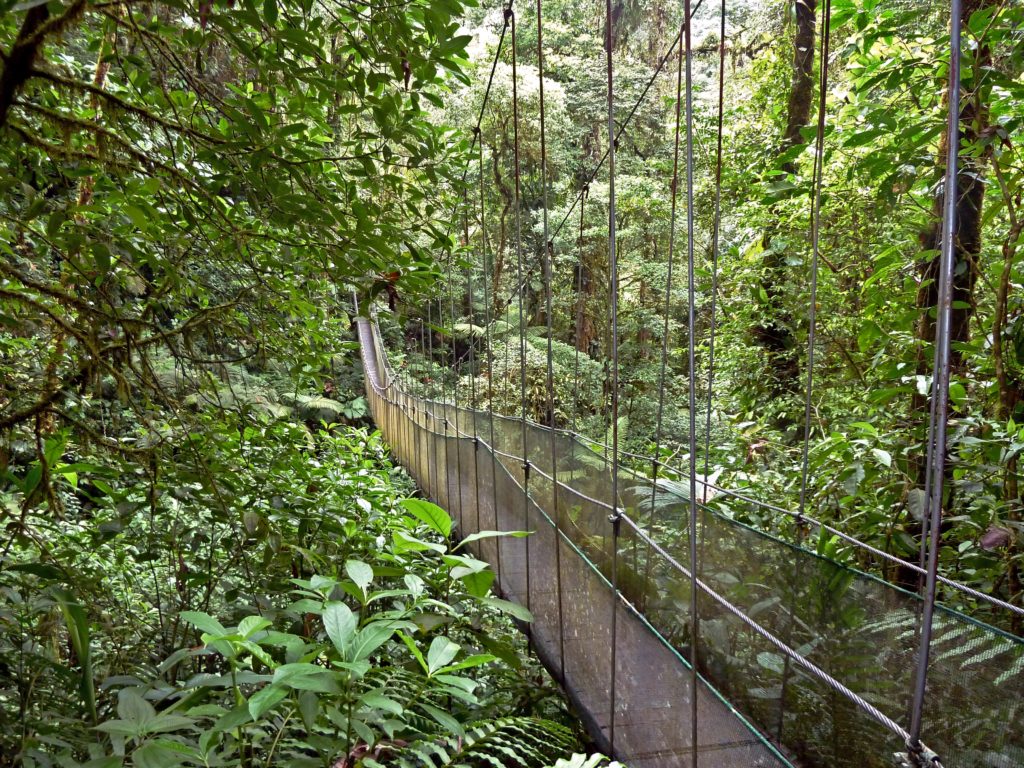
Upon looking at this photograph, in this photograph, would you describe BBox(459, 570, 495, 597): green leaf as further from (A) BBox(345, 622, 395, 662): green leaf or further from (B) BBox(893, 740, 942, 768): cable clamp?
(B) BBox(893, 740, 942, 768): cable clamp

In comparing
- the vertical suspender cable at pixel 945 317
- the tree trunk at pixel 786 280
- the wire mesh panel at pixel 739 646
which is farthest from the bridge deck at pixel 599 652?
the tree trunk at pixel 786 280

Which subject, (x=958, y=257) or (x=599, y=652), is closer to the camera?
(x=599, y=652)

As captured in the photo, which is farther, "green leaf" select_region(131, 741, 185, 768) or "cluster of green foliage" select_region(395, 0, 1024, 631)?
"cluster of green foliage" select_region(395, 0, 1024, 631)

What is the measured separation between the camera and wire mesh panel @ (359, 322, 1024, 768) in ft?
2.60

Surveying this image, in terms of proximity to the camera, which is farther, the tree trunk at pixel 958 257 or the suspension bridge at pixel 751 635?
the tree trunk at pixel 958 257

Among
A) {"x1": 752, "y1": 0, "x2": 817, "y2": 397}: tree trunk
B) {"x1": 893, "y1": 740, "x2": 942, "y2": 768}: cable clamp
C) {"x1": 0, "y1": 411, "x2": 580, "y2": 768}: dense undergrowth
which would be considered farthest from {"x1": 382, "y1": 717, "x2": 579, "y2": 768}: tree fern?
{"x1": 752, "y1": 0, "x2": 817, "y2": 397}: tree trunk

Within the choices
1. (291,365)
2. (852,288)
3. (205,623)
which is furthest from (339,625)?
(852,288)

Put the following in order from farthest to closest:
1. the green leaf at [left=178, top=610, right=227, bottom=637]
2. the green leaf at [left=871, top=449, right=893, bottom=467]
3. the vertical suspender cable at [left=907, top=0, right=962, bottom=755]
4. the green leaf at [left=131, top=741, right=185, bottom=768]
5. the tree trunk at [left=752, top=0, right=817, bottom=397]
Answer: the tree trunk at [left=752, top=0, right=817, bottom=397], the green leaf at [left=871, top=449, right=893, bottom=467], the green leaf at [left=178, top=610, right=227, bottom=637], the green leaf at [left=131, top=741, right=185, bottom=768], the vertical suspender cable at [left=907, top=0, right=962, bottom=755]

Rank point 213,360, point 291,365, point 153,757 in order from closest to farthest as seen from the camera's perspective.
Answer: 1. point 153,757
2. point 213,360
3. point 291,365

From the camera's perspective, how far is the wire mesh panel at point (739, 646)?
2.60ft

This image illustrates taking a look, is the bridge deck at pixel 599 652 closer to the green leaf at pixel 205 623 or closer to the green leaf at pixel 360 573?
the green leaf at pixel 360 573

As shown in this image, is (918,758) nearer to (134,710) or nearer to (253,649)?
(253,649)

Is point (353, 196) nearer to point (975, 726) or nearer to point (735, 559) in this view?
point (735, 559)

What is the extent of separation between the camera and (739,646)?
1096mm
